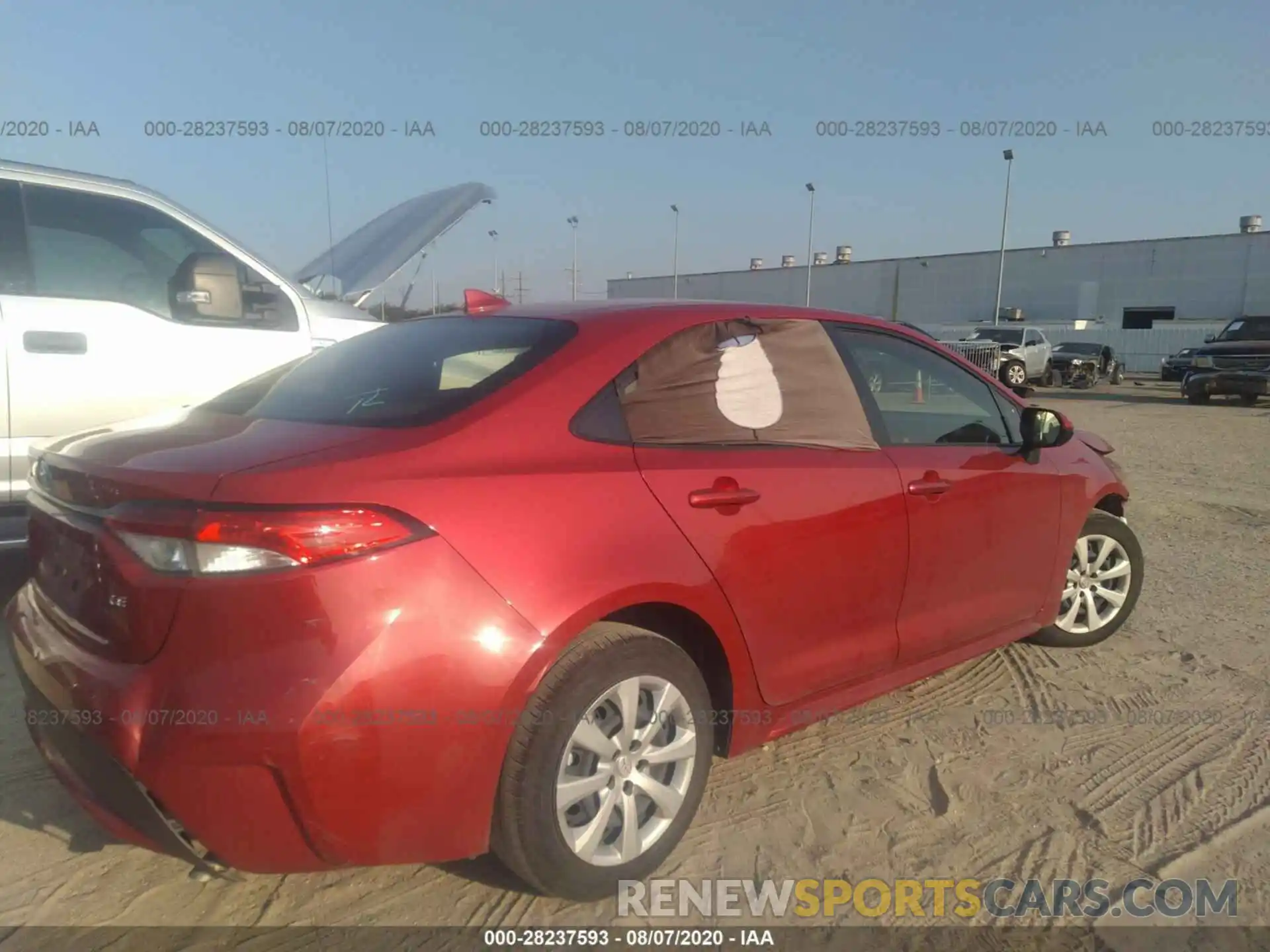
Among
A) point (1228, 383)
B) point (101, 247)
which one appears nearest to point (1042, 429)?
point (101, 247)

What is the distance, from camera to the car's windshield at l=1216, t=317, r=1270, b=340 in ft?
64.8

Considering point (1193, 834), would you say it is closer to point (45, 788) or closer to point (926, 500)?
point (926, 500)

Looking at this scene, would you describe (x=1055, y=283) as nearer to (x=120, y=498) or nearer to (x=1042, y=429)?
(x=1042, y=429)

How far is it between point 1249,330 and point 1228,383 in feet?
6.13

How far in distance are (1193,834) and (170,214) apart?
5.06m

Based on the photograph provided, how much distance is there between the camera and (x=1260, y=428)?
14727mm

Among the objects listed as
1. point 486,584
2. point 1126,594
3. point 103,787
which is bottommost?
point 1126,594

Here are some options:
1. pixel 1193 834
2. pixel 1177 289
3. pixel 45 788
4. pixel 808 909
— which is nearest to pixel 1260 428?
pixel 1193 834

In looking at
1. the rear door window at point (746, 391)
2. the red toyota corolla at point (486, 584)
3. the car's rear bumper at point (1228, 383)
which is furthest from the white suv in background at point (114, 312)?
the car's rear bumper at point (1228, 383)

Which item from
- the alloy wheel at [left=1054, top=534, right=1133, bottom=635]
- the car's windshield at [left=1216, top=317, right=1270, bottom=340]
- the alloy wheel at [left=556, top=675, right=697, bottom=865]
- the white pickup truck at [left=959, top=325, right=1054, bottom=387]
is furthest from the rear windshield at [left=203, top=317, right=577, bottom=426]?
the white pickup truck at [left=959, top=325, right=1054, bottom=387]

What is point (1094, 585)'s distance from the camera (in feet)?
14.2

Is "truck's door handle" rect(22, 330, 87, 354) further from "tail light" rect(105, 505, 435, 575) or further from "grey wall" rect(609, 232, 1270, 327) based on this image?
"grey wall" rect(609, 232, 1270, 327)

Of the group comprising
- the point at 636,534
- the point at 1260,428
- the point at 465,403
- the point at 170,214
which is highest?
the point at 170,214

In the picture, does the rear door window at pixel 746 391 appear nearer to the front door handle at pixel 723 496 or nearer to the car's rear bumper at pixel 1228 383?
the front door handle at pixel 723 496
